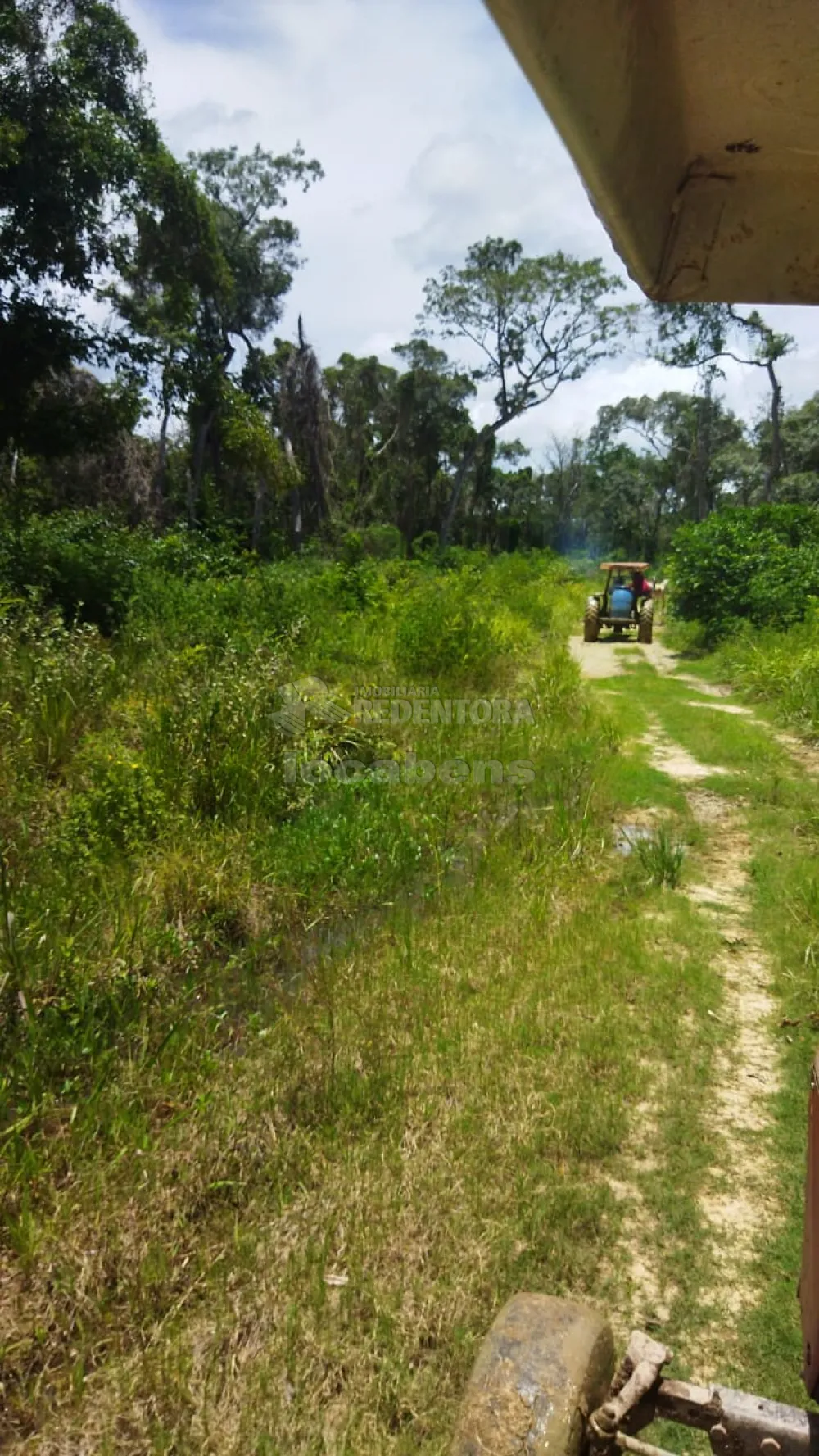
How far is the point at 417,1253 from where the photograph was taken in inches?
87.4

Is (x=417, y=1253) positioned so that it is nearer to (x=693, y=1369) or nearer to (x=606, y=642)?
(x=693, y=1369)

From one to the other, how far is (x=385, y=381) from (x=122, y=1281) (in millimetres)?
34979

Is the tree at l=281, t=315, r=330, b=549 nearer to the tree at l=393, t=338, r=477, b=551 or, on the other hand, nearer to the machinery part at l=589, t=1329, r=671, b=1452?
the tree at l=393, t=338, r=477, b=551

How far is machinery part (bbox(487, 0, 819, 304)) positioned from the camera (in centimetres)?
90

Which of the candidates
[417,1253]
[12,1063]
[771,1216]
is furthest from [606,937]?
[12,1063]

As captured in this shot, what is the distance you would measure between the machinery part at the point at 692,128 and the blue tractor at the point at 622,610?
45.1 ft

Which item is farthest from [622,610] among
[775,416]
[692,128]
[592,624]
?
[775,416]

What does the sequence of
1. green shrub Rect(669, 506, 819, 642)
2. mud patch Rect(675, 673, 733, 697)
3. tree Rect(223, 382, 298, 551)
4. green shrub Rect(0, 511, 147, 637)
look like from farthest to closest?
1. tree Rect(223, 382, 298, 551)
2. green shrub Rect(669, 506, 819, 642)
3. mud patch Rect(675, 673, 733, 697)
4. green shrub Rect(0, 511, 147, 637)

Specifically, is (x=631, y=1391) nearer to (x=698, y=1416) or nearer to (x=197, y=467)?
(x=698, y=1416)

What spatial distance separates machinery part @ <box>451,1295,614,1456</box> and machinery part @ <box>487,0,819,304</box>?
1758 millimetres

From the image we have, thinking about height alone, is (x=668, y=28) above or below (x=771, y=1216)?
above

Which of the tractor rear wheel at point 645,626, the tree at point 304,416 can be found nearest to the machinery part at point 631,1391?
the tractor rear wheel at point 645,626

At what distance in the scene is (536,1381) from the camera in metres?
1.45

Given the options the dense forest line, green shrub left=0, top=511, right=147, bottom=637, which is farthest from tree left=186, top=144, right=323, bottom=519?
green shrub left=0, top=511, right=147, bottom=637
